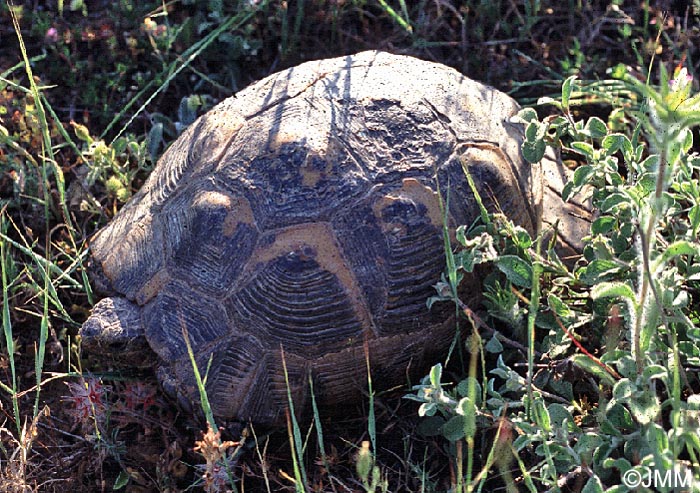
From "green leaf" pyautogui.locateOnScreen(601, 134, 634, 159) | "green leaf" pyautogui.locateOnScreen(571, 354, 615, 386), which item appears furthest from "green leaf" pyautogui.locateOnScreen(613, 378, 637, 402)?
"green leaf" pyautogui.locateOnScreen(601, 134, 634, 159)

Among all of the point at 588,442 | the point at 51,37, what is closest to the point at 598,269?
the point at 588,442

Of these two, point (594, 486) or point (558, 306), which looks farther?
point (558, 306)

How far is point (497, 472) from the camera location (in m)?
3.01

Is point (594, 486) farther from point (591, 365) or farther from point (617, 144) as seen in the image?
point (617, 144)

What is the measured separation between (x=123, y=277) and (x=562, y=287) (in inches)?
66.8

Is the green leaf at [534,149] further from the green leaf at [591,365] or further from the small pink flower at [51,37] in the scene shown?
the small pink flower at [51,37]
